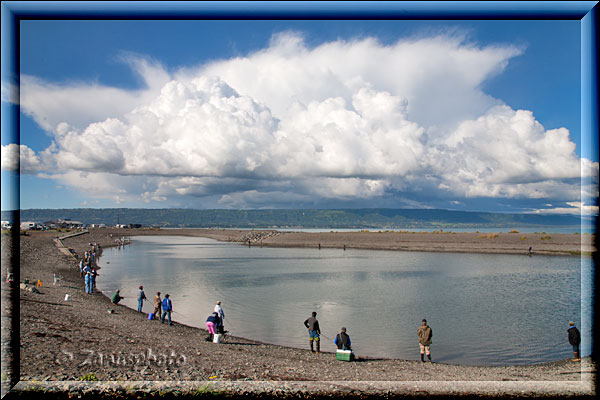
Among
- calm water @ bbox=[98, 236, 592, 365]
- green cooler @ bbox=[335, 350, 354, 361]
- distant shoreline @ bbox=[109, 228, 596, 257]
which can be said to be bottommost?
distant shoreline @ bbox=[109, 228, 596, 257]

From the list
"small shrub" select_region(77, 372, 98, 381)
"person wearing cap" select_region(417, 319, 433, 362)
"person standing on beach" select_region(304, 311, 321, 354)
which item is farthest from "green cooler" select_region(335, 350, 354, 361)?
"small shrub" select_region(77, 372, 98, 381)

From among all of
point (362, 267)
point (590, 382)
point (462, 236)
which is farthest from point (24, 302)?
point (462, 236)

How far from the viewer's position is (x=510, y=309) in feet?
94.3

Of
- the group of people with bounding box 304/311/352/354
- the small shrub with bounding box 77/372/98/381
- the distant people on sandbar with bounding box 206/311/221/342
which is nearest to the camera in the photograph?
the small shrub with bounding box 77/372/98/381

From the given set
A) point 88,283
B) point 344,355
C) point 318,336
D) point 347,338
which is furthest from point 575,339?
point 88,283

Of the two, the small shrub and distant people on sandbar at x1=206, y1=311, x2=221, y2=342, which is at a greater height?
the small shrub

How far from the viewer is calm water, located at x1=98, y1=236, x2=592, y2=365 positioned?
2061 cm

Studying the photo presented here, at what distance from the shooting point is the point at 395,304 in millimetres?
30828

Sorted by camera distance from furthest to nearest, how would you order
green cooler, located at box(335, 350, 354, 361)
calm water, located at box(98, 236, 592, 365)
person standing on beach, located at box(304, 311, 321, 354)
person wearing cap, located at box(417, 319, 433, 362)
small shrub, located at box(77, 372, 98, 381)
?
calm water, located at box(98, 236, 592, 365) < person standing on beach, located at box(304, 311, 321, 354) < person wearing cap, located at box(417, 319, 433, 362) < green cooler, located at box(335, 350, 354, 361) < small shrub, located at box(77, 372, 98, 381)

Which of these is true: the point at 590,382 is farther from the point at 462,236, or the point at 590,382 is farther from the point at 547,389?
the point at 462,236

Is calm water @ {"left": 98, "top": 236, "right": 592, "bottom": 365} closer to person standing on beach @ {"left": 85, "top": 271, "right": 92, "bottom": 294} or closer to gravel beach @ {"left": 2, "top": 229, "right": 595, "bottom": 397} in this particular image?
gravel beach @ {"left": 2, "top": 229, "right": 595, "bottom": 397}

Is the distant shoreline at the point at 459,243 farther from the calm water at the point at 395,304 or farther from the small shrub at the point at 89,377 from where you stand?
the small shrub at the point at 89,377

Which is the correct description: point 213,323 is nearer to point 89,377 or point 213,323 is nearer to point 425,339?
point 89,377

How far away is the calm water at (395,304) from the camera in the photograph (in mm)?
20609
